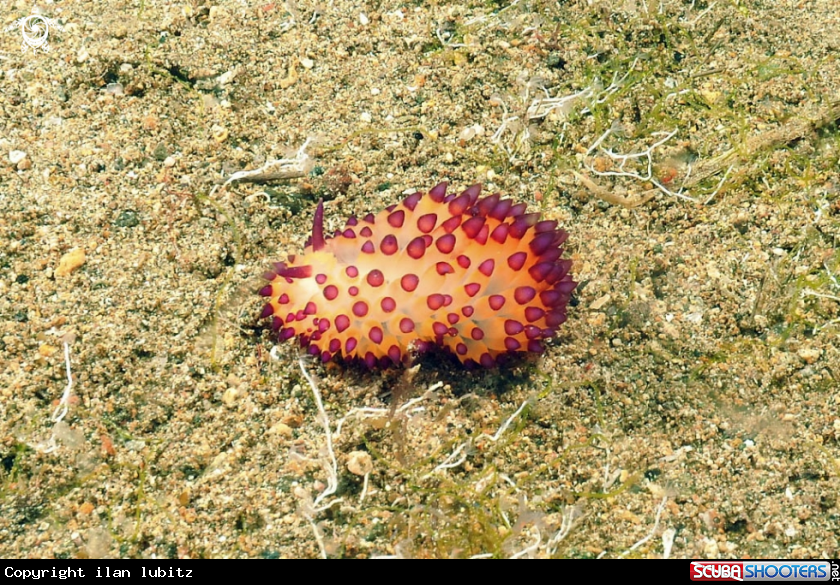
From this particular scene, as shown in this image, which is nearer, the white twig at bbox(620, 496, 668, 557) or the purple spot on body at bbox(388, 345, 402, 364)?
the white twig at bbox(620, 496, 668, 557)

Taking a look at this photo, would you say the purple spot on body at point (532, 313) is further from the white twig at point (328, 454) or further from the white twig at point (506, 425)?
the white twig at point (328, 454)

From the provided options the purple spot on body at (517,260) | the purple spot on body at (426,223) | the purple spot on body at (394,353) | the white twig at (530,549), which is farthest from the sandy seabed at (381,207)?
the purple spot on body at (426,223)

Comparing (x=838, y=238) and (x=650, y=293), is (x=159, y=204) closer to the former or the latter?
(x=650, y=293)

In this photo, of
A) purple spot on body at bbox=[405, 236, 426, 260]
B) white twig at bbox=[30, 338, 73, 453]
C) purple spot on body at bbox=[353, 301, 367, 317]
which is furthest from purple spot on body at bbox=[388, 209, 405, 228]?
white twig at bbox=[30, 338, 73, 453]

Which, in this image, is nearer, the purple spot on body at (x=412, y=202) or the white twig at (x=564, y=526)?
Answer: the white twig at (x=564, y=526)

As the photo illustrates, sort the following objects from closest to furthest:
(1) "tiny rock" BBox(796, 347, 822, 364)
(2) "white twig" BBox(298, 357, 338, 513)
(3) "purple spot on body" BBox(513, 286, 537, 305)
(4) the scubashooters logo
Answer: (4) the scubashooters logo < (2) "white twig" BBox(298, 357, 338, 513) < (3) "purple spot on body" BBox(513, 286, 537, 305) < (1) "tiny rock" BBox(796, 347, 822, 364)

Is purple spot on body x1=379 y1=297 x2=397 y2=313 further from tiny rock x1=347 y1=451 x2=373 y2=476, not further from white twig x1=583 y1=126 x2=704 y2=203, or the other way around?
white twig x1=583 y1=126 x2=704 y2=203
